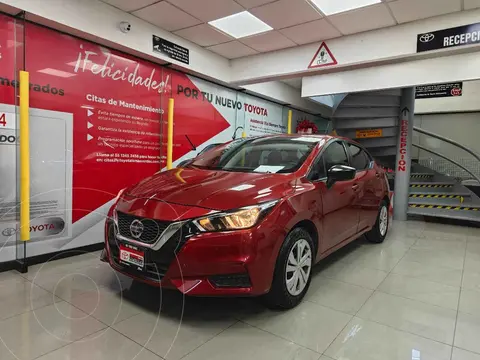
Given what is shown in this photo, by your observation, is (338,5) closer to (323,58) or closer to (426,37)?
(323,58)

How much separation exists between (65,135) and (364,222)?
3165 millimetres

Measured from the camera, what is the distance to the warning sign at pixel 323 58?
411cm

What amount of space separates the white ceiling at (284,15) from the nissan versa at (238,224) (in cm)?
159

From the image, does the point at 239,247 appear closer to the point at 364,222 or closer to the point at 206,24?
the point at 364,222

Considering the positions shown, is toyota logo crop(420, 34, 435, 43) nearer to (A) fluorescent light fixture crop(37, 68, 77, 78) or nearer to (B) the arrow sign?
(B) the arrow sign

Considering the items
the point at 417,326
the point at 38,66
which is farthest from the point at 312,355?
the point at 38,66

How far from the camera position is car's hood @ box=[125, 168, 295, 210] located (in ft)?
6.30

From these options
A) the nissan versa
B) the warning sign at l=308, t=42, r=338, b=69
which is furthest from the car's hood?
the warning sign at l=308, t=42, r=338, b=69

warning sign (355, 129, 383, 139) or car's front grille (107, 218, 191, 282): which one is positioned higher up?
warning sign (355, 129, 383, 139)

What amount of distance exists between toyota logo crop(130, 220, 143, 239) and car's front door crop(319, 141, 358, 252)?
1313mm

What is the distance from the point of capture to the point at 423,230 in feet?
16.1

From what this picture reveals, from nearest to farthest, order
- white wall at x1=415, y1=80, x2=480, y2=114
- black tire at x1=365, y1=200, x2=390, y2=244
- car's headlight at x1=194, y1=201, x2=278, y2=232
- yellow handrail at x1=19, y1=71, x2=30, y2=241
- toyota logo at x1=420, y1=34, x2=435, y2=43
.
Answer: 1. car's headlight at x1=194, y1=201, x2=278, y2=232
2. yellow handrail at x1=19, y1=71, x2=30, y2=241
3. toyota logo at x1=420, y1=34, x2=435, y2=43
4. black tire at x1=365, y1=200, x2=390, y2=244
5. white wall at x1=415, y1=80, x2=480, y2=114

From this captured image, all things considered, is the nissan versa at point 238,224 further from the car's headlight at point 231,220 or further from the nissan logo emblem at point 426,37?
the nissan logo emblem at point 426,37

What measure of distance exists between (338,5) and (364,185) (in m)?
1.86
